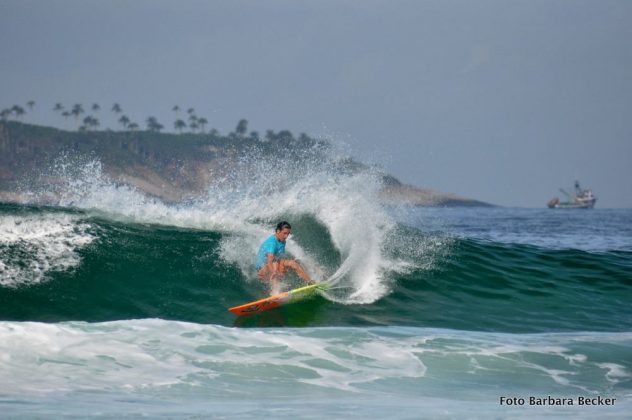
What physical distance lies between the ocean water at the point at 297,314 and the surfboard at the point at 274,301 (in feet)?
0.70

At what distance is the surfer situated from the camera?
1409cm

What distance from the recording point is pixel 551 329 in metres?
13.0

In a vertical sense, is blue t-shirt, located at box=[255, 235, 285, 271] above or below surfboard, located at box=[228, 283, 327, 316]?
above

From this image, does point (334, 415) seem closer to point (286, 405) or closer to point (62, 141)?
point (286, 405)

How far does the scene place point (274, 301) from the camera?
13.1 meters

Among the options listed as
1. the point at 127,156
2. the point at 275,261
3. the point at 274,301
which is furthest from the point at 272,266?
the point at 127,156

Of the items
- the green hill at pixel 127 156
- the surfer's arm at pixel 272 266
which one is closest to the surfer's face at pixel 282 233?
the surfer's arm at pixel 272 266

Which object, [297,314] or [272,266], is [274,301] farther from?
[272,266]

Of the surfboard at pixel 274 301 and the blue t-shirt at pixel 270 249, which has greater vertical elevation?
the blue t-shirt at pixel 270 249

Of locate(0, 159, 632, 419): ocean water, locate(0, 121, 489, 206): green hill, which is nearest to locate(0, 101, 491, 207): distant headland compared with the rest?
locate(0, 121, 489, 206): green hill

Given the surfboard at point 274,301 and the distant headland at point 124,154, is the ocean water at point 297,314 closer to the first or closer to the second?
the surfboard at point 274,301

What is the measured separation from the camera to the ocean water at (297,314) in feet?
27.8

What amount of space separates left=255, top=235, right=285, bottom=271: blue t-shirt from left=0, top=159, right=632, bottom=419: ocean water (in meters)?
0.53

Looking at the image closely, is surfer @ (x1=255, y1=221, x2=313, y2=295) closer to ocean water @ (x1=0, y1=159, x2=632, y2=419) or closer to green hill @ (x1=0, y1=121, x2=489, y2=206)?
ocean water @ (x1=0, y1=159, x2=632, y2=419)
